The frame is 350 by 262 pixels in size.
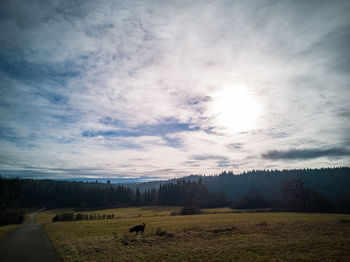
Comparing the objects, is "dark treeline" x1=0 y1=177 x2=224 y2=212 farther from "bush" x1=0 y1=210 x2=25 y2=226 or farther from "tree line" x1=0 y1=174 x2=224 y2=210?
"bush" x1=0 y1=210 x2=25 y2=226

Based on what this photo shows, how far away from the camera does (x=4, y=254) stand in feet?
54.5

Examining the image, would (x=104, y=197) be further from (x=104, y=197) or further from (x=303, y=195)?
(x=303, y=195)

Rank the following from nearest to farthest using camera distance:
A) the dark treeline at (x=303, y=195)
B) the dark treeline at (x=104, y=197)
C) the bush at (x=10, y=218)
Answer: the bush at (x=10, y=218) → the dark treeline at (x=303, y=195) → the dark treeline at (x=104, y=197)

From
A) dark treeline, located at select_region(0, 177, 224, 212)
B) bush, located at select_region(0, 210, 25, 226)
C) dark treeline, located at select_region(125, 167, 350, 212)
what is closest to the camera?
bush, located at select_region(0, 210, 25, 226)

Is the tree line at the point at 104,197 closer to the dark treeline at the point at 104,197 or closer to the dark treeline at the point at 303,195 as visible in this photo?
the dark treeline at the point at 104,197

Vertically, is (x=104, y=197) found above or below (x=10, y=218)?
above

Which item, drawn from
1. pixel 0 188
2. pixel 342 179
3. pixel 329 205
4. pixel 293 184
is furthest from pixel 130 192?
pixel 342 179

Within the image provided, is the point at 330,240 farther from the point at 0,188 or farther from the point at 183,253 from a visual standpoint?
the point at 0,188

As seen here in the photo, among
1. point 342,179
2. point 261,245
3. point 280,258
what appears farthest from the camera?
point 342,179

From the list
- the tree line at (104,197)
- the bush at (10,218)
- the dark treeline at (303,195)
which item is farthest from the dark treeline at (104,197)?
the bush at (10,218)

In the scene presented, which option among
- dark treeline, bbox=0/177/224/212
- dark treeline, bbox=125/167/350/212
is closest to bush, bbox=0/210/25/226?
dark treeline, bbox=0/177/224/212

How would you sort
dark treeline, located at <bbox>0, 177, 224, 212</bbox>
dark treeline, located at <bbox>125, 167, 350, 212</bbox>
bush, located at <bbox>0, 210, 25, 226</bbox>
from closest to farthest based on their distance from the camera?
bush, located at <bbox>0, 210, 25, 226</bbox> → dark treeline, located at <bbox>125, 167, 350, 212</bbox> → dark treeline, located at <bbox>0, 177, 224, 212</bbox>

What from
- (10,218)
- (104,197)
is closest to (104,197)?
(104,197)

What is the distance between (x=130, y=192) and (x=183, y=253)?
140951 millimetres
